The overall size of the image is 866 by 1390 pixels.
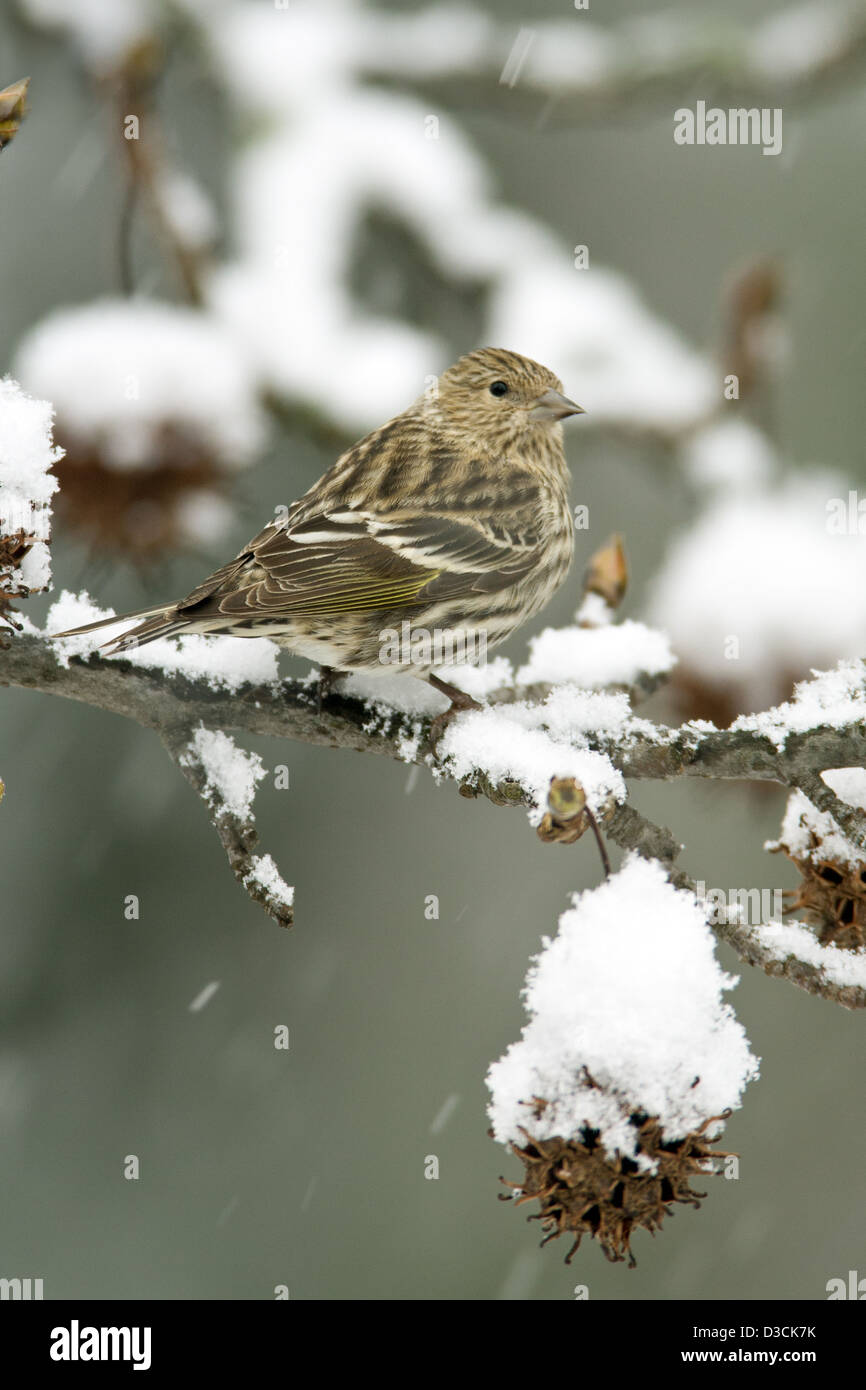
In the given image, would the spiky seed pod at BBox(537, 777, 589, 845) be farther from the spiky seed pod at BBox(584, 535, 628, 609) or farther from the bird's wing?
the spiky seed pod at BBox(584, 535, 628, 609)

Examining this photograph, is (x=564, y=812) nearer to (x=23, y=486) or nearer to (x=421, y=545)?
(x=23, y=486)

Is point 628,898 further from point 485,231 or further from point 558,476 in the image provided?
point 485,231

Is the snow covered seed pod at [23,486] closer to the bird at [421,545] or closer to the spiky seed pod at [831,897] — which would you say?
the bird at [421,545]

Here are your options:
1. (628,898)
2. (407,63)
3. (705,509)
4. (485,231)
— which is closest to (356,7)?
(407,63)

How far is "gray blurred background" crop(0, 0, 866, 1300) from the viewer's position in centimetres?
659

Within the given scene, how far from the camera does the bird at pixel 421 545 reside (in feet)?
10.5

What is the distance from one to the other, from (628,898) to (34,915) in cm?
503

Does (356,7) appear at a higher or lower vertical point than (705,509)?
higher

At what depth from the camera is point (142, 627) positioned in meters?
2.84

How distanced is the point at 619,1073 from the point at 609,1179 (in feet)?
0.55

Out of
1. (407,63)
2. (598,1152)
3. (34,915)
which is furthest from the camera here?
(34,915)

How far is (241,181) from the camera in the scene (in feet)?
13.7
